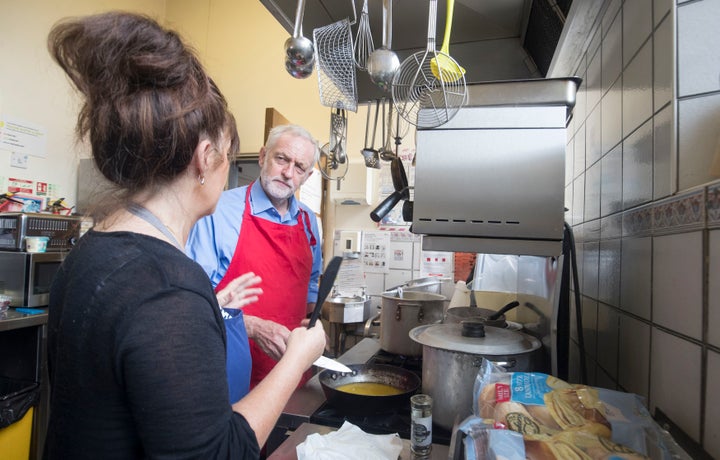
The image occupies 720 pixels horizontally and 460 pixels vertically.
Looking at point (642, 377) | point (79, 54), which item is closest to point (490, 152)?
point (642, 377)

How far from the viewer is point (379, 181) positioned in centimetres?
350

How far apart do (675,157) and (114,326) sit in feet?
2.86

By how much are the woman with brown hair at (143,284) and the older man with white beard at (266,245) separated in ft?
2.44

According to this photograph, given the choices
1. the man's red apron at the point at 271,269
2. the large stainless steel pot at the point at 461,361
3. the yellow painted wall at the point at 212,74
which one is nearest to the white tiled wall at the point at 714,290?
the large stainless steel pot at the point at 461,361

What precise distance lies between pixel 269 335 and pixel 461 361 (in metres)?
A: 0.67

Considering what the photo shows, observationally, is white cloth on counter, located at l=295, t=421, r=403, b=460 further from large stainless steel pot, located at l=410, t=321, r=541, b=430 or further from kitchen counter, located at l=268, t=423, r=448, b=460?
large stainless steel pot, located at l=410, t=321, r=541, b=430

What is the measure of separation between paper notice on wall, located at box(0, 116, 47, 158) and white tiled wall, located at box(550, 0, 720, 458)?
3.46 metres

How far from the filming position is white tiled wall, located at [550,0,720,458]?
54 cm

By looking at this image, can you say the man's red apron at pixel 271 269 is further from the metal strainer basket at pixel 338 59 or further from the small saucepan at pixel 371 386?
the metal strainer basket at pixel 338 59

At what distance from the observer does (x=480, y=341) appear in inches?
31.6

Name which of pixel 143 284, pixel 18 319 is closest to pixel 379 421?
pixel 143 284

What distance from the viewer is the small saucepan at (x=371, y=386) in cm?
88

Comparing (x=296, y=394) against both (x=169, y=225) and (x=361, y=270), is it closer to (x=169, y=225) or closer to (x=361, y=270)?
(x=169, y=225)

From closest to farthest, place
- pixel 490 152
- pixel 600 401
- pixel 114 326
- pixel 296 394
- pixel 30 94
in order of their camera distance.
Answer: pixel 114 326 → pixel 600 401 → pixel 490 152 → pixel 296 394 → pixel 30 94
